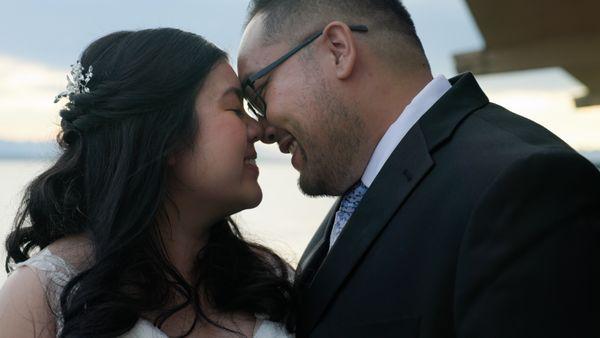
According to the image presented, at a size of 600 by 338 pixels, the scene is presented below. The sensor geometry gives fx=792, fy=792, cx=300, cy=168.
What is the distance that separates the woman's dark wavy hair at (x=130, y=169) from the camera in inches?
91.7

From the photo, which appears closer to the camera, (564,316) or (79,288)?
(564,316)

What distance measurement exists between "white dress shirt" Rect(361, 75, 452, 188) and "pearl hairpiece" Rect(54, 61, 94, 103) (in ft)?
3.01

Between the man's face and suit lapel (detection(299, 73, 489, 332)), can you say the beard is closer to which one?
the man's face

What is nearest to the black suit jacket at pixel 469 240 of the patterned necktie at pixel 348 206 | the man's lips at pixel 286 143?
the patterned necktie at pixel 348 206

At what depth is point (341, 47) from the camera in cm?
234

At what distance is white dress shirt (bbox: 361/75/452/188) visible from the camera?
2234mm

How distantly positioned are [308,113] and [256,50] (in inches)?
11.0

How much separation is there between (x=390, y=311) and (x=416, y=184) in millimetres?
329

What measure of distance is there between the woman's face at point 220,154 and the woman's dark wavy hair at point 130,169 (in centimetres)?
4

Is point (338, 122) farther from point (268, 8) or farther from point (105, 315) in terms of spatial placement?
point (105, 315)

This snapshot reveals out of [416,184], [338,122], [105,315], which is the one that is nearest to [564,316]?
[416,184]

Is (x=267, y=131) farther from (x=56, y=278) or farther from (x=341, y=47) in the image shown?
(x=56, y=278)

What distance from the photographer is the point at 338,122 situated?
2.35 m

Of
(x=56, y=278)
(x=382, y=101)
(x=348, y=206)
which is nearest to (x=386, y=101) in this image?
(x=382, y=101)
